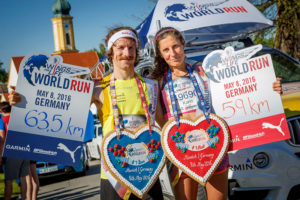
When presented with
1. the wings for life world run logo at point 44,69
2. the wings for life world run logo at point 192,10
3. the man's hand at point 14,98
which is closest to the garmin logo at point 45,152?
the man's hand at point 14,98

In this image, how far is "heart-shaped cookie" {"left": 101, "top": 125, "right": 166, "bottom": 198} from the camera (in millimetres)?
2398

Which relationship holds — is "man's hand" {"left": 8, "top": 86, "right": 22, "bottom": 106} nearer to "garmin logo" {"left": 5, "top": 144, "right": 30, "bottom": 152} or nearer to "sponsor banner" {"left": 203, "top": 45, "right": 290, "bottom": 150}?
"garmin logo" {"left": 5, "top": 144, "right": 30, "bottom": 152}

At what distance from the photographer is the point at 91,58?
58.2m

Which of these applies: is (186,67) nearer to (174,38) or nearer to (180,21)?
(174,38)

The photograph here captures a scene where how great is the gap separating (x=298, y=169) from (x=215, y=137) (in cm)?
123

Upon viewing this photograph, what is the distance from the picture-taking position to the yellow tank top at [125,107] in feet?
7.94

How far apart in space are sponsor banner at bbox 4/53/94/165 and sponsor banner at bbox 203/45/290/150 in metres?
1.07

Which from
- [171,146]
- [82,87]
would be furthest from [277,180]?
[82,87]

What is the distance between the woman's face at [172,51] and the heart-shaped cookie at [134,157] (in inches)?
22.7

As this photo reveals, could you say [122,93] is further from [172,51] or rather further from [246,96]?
[246,96]

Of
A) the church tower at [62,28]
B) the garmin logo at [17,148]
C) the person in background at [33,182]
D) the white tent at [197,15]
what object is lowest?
the person in background at [33,182]

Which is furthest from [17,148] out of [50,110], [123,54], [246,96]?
[246,96]

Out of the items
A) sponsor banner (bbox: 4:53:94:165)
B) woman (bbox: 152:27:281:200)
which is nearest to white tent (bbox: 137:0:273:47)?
woman (bbox: 152:27:281:200)

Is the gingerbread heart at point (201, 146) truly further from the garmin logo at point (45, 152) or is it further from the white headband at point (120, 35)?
the garmin logo at point (45, 152)
